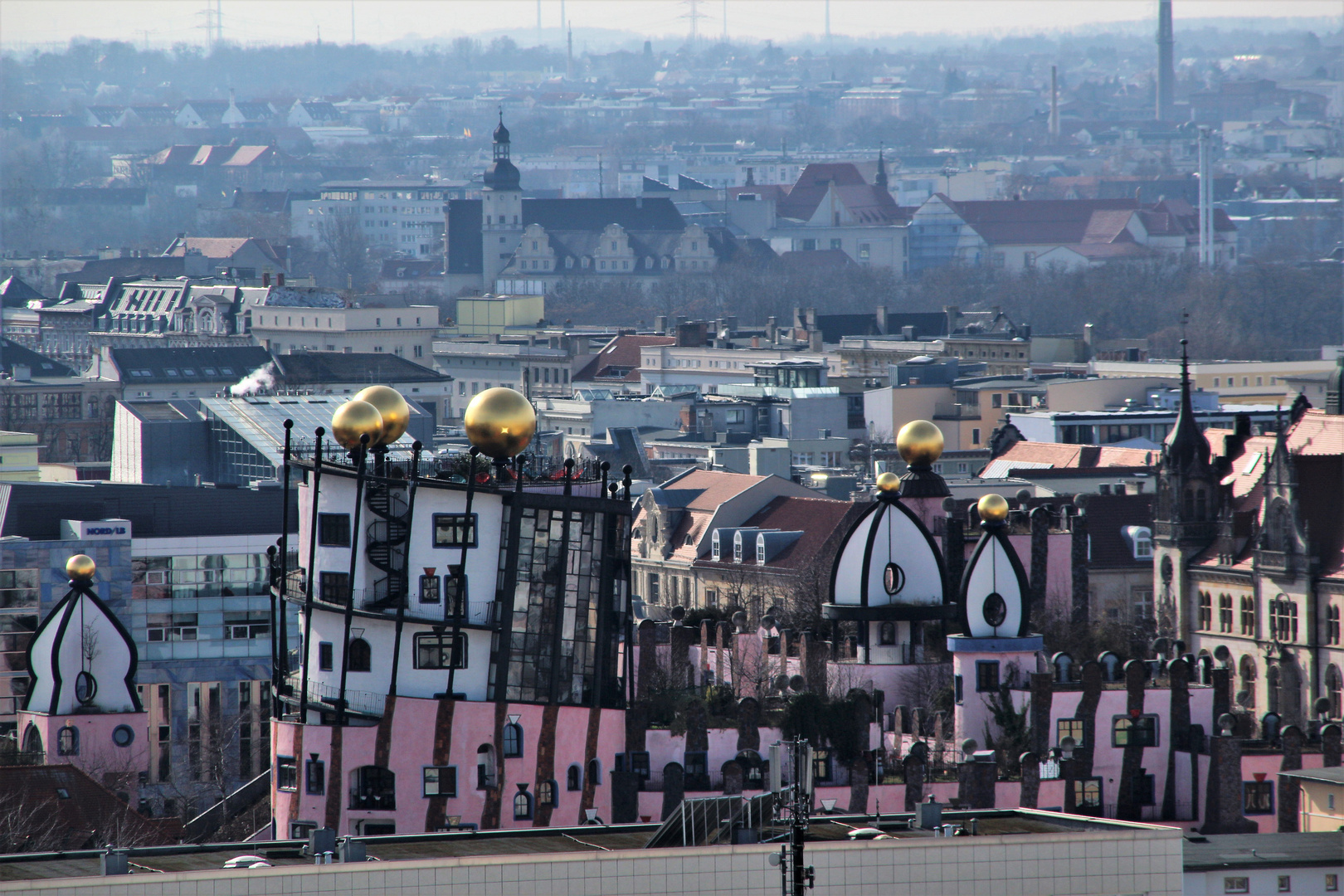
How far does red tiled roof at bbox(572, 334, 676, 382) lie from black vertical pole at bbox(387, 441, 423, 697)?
99.2 m

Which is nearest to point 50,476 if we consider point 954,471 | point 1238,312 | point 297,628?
point 954,471

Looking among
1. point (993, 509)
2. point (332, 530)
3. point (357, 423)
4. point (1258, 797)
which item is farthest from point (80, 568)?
point (1258, 797)

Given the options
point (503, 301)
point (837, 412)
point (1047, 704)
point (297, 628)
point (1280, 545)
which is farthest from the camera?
point (503, 301)

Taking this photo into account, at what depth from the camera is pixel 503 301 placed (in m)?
182

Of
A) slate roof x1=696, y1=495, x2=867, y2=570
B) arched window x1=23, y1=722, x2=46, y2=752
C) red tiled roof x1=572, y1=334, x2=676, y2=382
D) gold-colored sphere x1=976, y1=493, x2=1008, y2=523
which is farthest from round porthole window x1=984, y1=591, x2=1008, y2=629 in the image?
red tiled roof x1=572, y1=334, x2=676, y2=382

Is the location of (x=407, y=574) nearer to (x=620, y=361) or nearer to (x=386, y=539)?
(x=386, y=539)

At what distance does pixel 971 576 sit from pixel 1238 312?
136 metres

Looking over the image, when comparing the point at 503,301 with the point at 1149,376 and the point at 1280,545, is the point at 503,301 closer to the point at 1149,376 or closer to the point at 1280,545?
the point at 1149,376

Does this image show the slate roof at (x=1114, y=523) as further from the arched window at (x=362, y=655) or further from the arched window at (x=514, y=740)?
the arched window at (x=362, y=655)

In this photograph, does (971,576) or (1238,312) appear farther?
(1238,312)

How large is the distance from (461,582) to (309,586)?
7.04 feet

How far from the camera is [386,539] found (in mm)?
47000

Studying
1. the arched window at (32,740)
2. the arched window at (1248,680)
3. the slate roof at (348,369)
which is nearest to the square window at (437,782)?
the arched window at (32,740)

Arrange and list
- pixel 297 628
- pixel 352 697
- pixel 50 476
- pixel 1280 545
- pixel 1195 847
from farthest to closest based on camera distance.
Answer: pixel 50 476 → pixel 1280 545 → pixel 297 628 → pixel 352 697 → pixel 1195 847
